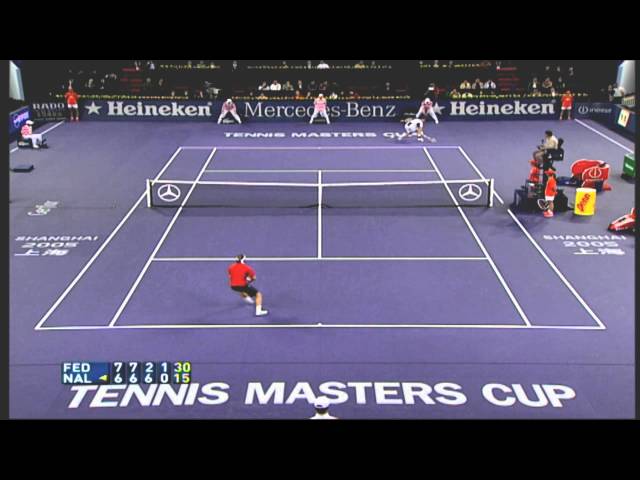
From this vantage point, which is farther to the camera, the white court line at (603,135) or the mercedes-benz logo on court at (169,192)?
the white court line at (603,135)

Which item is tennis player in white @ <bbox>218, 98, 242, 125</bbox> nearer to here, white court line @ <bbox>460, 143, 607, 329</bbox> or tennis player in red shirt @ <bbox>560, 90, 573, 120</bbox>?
tennis player in red shirt @ <bbox>560, 90, 573, 120</bbox>

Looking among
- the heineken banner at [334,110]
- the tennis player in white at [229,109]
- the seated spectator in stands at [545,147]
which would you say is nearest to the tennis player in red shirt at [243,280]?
the seated spectator in stands at [545,147]

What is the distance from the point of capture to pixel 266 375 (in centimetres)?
1462

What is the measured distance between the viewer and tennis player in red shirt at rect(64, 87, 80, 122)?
39.7m

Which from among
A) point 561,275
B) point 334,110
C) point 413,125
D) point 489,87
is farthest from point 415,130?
point 561,275

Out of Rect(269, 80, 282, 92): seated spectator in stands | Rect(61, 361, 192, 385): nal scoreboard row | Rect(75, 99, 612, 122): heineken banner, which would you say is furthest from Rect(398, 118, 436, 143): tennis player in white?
Rect(61, 361, 192, 385): nal scoreboard row

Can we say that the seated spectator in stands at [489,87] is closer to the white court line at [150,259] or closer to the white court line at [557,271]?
the white court line at [557,271]

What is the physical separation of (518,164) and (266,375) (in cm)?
1885

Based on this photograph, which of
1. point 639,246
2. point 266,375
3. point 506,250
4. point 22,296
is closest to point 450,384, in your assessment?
point 266,375

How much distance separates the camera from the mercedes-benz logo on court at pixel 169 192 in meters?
25.7

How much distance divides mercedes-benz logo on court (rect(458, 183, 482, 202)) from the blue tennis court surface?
94mm

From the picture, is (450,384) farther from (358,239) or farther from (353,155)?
(353,155)

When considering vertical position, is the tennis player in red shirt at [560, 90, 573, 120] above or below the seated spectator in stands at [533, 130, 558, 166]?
below

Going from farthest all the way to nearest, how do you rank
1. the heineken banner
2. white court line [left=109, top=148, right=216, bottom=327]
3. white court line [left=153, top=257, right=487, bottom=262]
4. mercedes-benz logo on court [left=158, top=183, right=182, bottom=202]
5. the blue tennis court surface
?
1. the heineken banner
2. mercedes-benz logo on court [left=158, top=183, right=182, bottom=202]
3. white court line [left=153, top=257, right=487, bottom=262]
4. white court line [left=109, top=148, right=216, bottom=327]
5. the blue tennis court surface
